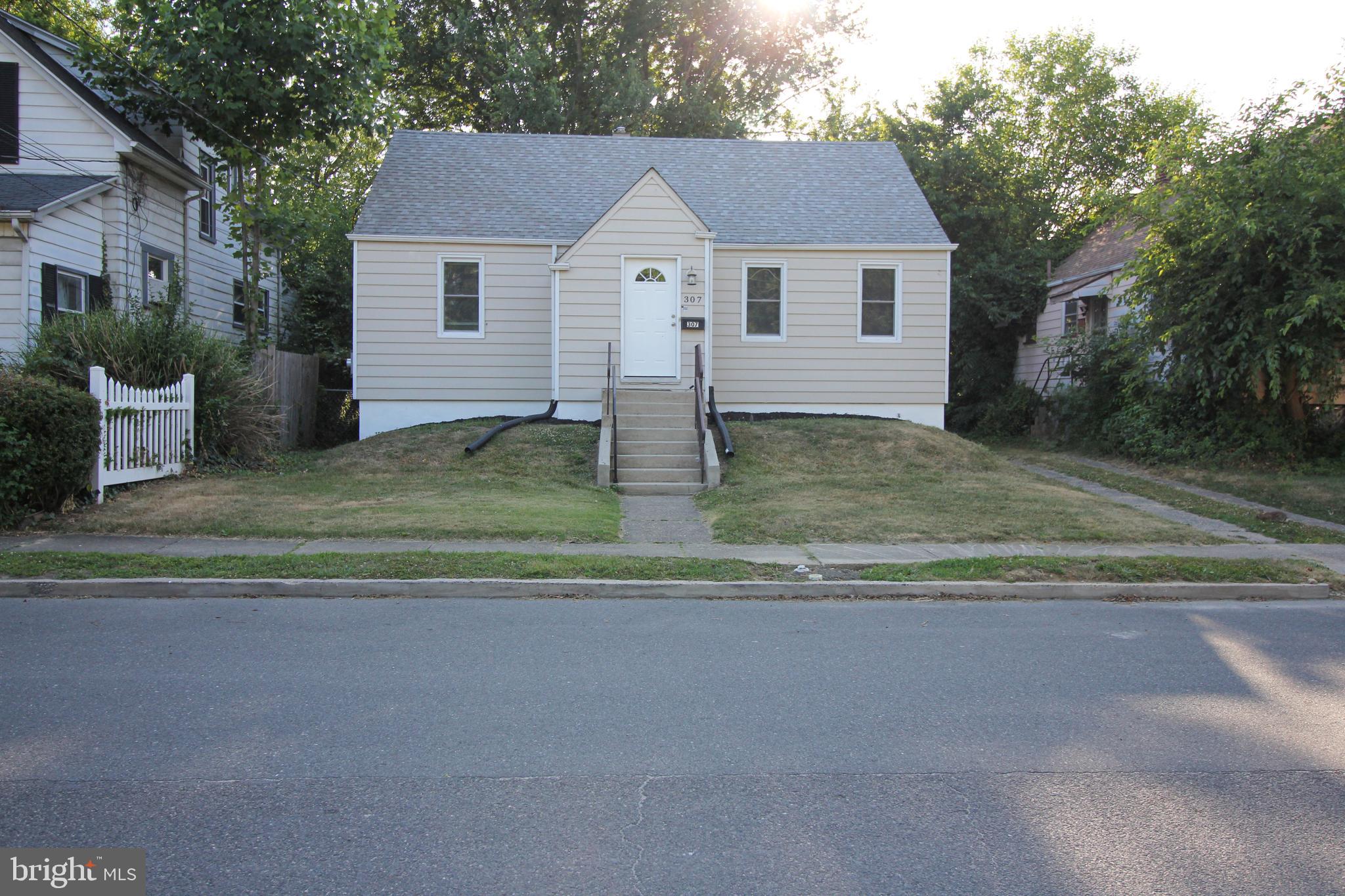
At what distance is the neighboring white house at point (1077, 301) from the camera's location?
24922mm

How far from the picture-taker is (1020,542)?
34.8ft

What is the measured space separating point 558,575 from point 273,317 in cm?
2001

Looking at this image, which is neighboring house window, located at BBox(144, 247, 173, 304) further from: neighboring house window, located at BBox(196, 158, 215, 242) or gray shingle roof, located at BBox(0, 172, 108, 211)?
Result: gray shingle roof, located at BBox(0, 172, 108, 211)

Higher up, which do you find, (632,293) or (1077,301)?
(1077,301)

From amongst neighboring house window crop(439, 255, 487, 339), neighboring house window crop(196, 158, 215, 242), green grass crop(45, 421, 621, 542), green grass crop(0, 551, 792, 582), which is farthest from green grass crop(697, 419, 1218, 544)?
neighboring house window crop(196, 158, 215, 242)

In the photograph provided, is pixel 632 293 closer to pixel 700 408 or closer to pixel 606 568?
pixel 700 408

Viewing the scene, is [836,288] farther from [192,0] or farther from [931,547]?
[192,0]

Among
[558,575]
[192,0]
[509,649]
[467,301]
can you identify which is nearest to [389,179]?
[467,301]

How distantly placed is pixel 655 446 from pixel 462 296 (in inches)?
244

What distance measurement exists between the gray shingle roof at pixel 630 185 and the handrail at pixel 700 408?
340 cm

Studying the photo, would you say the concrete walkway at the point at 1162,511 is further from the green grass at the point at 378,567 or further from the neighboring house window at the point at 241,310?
the neighboring house window at the point at 241,310

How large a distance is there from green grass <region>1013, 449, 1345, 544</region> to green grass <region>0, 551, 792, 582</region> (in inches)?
274

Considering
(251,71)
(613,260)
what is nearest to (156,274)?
(251,71)

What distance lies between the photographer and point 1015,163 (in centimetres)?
3139
